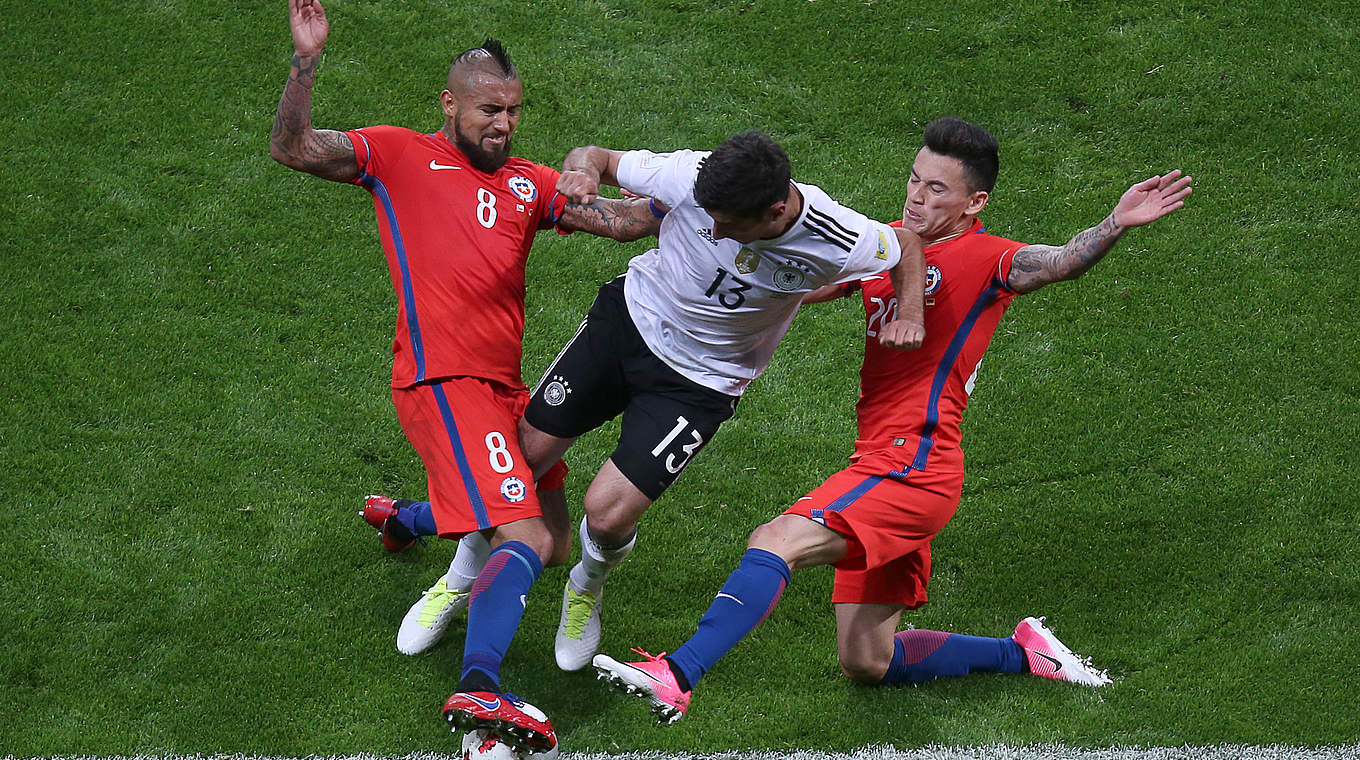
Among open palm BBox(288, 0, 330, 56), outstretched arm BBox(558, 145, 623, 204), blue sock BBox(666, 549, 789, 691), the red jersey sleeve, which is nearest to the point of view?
blue sock BBox(666, 549, 789, 691)

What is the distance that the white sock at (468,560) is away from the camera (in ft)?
18.6

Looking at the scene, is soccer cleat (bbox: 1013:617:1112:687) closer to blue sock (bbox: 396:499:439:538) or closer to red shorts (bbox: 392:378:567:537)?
red shorts (bbox: 392:378:567:537)

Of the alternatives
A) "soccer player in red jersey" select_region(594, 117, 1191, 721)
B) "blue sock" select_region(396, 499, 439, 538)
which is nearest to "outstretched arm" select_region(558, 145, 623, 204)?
"soccer player in red jersey" select_region(594, 117, 1191, 721)

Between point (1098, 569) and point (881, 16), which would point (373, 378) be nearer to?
point (1098, 569)

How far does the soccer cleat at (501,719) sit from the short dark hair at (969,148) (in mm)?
2632

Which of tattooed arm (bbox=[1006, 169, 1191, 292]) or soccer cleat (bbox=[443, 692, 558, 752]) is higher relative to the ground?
tattooed arm (bbox=[1006, 169, 1191, 292])

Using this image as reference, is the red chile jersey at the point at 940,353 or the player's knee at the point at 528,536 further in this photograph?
the red chile jersey at the point at 940,353

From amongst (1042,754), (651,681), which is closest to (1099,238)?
(1042,754)

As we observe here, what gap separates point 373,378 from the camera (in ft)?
23.8

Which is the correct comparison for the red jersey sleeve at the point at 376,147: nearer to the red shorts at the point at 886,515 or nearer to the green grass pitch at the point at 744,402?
the green grass pitch at the point at 744,402

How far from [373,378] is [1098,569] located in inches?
150

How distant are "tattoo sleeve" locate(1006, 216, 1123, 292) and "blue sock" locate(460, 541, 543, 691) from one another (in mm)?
2101

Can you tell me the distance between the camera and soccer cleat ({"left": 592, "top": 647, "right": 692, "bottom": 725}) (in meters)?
4.26

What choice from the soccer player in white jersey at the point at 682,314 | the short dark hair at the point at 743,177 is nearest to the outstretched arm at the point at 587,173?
the soccer player in white jersey at the point at 682,314
